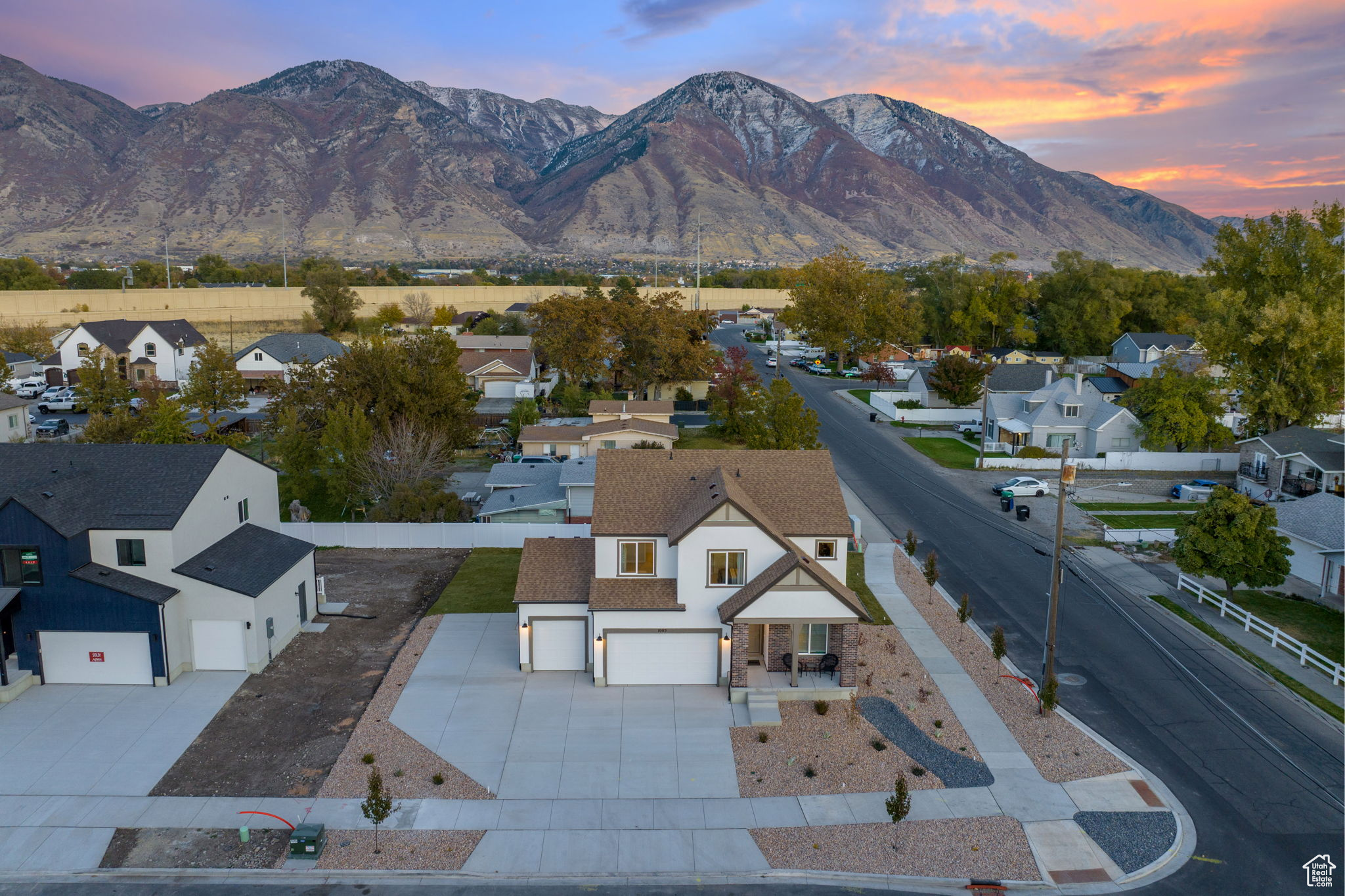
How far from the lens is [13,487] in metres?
26.2

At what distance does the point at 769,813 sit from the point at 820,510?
34.0ft

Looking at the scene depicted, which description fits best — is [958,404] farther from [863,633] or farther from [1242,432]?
[863,633]

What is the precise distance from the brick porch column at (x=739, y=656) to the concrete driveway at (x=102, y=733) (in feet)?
47.8

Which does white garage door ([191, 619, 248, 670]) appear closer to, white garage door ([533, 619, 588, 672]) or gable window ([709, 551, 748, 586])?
white garage door ([533, 619, 588, 672])

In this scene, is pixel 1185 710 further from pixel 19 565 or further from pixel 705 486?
pixel 19 565

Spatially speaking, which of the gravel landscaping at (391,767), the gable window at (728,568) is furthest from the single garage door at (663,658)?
the gravel landscaping at (391,767)

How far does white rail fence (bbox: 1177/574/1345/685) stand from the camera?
25.6 m

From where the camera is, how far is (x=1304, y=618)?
3038 cm

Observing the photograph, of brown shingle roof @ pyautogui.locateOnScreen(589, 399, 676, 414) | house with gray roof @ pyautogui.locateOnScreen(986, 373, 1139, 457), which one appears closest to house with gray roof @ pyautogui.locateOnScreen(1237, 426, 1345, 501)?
house with gray roof @ pyautogui.locateOnScreen(986, 373, 1139, 457)

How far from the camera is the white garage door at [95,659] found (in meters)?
24.7

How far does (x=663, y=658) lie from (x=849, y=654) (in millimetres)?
5488

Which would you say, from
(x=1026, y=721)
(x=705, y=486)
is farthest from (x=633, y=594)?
(x=1026, y=721)

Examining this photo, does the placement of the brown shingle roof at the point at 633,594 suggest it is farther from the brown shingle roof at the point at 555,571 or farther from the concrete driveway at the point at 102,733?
the concrete driveway at the point at 102,733

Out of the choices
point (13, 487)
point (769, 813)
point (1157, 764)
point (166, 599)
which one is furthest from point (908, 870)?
point (13, 487)
